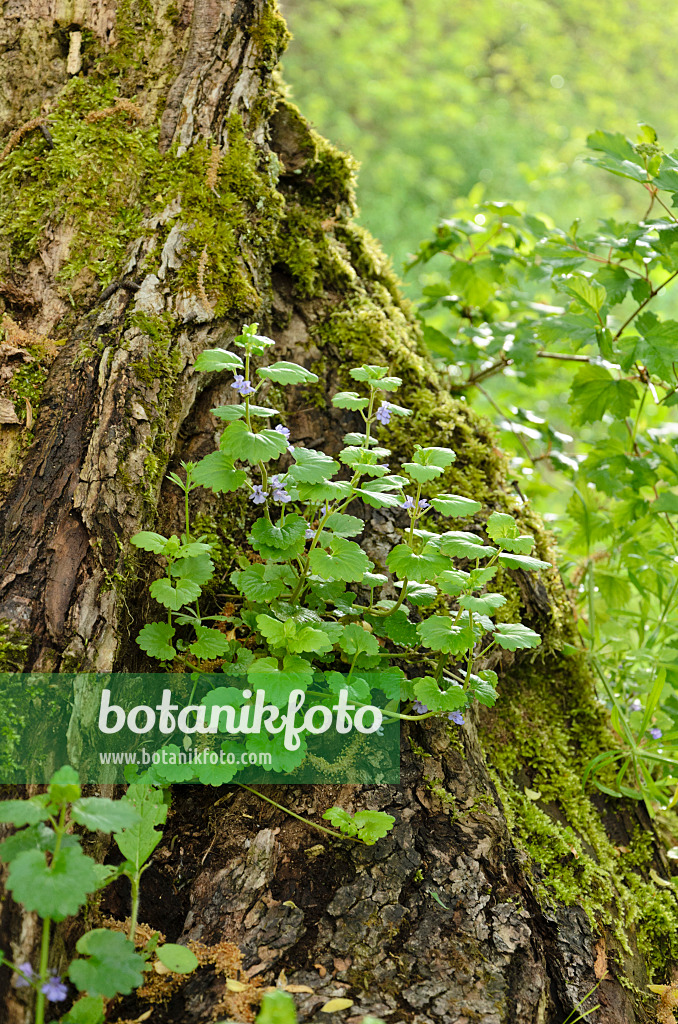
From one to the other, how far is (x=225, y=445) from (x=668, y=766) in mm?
1676

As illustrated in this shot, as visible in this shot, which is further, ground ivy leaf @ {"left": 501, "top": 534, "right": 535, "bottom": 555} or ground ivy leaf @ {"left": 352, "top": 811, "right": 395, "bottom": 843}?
ground ivy leaf @ {"left": 501, "top": 534, "right": 535, "bottom": 555}

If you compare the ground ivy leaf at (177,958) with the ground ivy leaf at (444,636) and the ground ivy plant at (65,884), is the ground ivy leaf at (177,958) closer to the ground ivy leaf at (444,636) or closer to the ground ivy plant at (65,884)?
the ground ivy plant at (65,884)

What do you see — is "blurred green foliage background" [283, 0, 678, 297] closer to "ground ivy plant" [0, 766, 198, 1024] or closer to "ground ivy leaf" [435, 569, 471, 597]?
"ground ivy leaf" [435, 569, 471, 597]

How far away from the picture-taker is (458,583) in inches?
57.6

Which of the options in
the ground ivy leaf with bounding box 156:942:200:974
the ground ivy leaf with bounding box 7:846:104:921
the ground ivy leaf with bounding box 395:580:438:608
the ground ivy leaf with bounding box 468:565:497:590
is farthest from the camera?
the ground ivy leaf with bounding box 395:580:438:608

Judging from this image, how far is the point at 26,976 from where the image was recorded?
1025mm

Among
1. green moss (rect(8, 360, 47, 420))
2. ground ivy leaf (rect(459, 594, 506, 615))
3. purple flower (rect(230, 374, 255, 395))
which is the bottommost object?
ground ivy leaf (rect(459, 594, 506, 615))

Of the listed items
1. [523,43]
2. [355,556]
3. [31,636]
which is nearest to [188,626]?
[31,636]

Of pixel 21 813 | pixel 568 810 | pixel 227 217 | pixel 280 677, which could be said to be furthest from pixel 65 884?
pixel 227 217

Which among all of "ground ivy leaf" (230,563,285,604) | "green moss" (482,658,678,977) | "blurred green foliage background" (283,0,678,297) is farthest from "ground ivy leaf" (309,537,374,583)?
"blurred green foliage background" (283,0,678,297)

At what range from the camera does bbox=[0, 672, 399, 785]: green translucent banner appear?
1360 mm

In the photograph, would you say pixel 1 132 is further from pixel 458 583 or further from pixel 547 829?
pixel 547 829

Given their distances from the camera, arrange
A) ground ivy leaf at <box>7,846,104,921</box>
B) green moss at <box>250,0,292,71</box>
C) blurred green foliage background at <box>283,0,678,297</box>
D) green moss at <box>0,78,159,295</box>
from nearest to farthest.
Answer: ground ivy leaf at <box>7,846,104,921</box> → green moss at <box>0,78,159,295</box> → green moss at <box>250,0,292,71</box> → blurred green foliage background at <box>283,0,678,297</box>

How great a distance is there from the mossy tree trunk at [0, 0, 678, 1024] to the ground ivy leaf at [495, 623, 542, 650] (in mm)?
338
